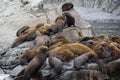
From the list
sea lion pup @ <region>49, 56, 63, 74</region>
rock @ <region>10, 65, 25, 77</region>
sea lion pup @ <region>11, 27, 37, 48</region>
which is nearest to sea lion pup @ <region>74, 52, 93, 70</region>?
sea lion pup @ <region>49, 56, 63, 74</region>

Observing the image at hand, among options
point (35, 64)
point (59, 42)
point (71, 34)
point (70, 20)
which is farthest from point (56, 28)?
point (35, 64)

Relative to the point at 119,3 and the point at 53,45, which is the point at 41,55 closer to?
the point at 53,45

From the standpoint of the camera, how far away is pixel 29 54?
14.5m

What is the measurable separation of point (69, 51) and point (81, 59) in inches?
21.0

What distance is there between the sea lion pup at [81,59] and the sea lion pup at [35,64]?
40.8 inches

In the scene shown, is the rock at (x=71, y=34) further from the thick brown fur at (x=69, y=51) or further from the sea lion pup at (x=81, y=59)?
the sea lion pup at (x=81, y=59)

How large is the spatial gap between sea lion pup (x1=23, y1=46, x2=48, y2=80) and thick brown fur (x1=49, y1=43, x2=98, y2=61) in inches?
10.2

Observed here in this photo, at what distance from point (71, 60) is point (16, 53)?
3055mm

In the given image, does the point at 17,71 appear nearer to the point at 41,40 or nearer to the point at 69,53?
the point at 69,53

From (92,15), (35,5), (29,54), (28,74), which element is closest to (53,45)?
(29,54)

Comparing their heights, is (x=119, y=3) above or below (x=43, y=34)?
below

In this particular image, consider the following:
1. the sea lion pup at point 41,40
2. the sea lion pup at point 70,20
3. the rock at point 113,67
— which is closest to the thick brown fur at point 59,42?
the sea lion pup at point 41,40

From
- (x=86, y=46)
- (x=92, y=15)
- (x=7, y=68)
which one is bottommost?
(x=92, y=15)

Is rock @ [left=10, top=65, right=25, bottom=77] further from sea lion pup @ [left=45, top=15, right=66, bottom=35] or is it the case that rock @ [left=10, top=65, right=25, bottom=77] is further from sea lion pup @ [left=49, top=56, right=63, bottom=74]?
sea lion pup @ [left=45, top=15, right=66, bottom=35]
